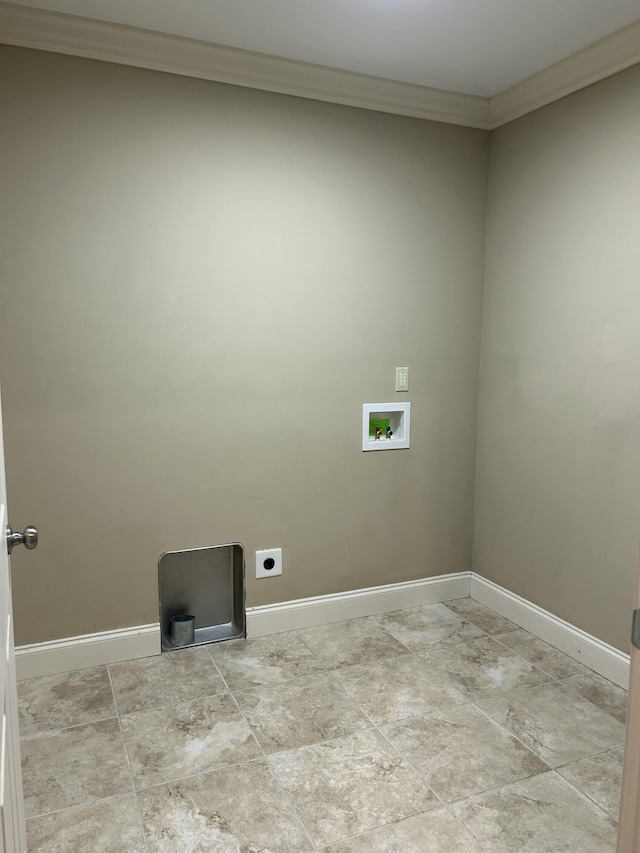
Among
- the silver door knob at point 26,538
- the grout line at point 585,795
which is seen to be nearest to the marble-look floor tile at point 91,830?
the silver door knob at point 26,538

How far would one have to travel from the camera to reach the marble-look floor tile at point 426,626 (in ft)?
9.34

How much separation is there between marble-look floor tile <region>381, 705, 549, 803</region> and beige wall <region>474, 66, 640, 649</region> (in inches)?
27.3

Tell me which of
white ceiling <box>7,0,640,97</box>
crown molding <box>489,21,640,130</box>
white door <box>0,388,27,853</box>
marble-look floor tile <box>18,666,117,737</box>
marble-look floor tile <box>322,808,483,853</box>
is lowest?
marble-look floor tile <box>322,808,483,853</box>

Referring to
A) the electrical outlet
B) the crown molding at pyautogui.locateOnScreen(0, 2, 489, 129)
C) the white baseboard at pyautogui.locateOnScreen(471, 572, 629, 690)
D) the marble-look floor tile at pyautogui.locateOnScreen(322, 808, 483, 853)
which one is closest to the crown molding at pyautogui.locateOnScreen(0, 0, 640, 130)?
the crown molding at pyautogui.locateOnScreen(0, 2, 489, 129)

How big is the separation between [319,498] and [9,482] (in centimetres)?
128

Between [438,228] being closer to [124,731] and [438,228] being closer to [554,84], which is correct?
[554,84]

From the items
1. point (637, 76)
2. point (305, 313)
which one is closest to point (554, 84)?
point (637, 76)

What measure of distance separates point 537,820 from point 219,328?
2005 millimetres

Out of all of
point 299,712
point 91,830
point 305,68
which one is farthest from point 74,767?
point 305,68

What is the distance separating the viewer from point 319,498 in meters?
2.94

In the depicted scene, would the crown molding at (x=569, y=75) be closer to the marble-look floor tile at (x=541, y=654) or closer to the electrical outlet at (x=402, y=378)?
the electrical outlet at (x=402, y=378)

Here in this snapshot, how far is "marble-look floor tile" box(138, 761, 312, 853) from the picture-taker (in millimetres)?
1697

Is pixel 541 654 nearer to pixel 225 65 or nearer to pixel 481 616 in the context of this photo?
pixel 481 616

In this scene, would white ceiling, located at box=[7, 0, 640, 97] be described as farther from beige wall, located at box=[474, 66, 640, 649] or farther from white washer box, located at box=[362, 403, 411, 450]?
white washer box, located at box=[362, 403, 411, 450]
